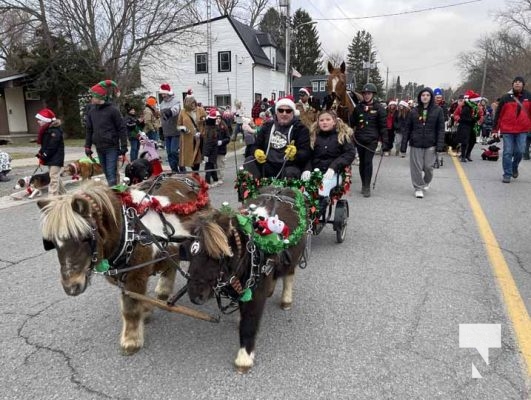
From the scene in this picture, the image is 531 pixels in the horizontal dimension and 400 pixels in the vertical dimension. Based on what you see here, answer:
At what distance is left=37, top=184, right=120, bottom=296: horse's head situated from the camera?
8.27ft

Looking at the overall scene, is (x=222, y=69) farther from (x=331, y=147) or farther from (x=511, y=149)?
(x=331, y=147)

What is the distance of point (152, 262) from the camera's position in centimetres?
316

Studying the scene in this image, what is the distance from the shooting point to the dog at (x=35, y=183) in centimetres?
876

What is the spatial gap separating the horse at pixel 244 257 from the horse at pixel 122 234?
0.34 meters

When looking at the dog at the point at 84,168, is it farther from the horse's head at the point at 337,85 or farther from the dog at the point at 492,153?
the dog at the point at 492,153

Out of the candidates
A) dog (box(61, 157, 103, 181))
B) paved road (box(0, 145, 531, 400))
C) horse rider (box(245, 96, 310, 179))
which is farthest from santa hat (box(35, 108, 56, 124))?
horse rider (box(245, 96, 310, 179))

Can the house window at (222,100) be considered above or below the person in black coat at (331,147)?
above

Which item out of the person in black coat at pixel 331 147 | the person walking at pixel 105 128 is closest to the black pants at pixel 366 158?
the person in black coat at pixel 331 147

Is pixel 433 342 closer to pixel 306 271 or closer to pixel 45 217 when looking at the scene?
pixel 306 271

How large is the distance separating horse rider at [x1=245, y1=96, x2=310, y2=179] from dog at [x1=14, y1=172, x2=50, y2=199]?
5675 millimetres

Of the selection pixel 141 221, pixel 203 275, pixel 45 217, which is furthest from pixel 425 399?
pixel 45 217

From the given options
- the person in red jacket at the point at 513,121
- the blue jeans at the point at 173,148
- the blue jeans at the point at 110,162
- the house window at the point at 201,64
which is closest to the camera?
the blue jeans at the point at 110,162

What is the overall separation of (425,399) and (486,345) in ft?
3.10

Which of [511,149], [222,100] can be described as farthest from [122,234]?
[222,100]
